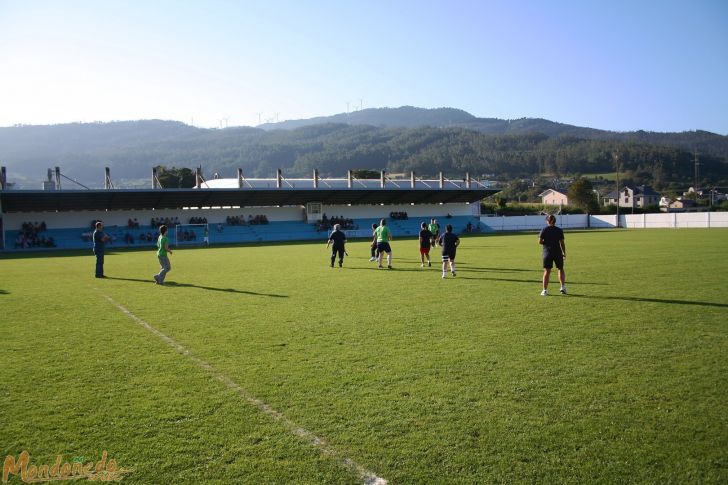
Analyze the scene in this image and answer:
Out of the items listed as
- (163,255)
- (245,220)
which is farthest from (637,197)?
(163,255)

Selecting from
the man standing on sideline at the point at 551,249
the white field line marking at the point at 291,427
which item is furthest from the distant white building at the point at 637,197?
the white field line marking at the point at 291,427

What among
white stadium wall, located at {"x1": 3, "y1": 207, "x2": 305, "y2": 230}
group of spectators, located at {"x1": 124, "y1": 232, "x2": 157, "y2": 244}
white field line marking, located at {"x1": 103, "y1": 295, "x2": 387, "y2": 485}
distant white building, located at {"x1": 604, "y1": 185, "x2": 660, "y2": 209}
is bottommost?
white field line marking, located at {"x1": 103, "y1": 295, "x2": 387, "y2": 485}

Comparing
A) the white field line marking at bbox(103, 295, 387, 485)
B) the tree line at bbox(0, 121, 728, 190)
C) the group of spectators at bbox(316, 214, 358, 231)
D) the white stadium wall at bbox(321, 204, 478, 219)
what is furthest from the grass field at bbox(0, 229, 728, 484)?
the tree line at bbox(0, 121, 728, 190)

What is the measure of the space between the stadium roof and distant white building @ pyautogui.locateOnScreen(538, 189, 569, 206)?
52227 millimetres

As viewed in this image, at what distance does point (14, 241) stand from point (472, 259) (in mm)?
38266

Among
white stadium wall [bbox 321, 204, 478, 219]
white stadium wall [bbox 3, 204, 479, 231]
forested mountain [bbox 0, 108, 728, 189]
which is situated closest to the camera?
white stadium wall [bbox 3, 204, 479, 231]

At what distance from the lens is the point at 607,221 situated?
2596 inches

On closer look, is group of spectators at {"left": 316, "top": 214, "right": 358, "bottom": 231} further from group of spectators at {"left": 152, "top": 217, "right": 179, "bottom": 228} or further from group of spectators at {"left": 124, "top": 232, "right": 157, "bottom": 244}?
group of spectators at {"left": 124, "top": 232, "right": 157, "bottom": 244}

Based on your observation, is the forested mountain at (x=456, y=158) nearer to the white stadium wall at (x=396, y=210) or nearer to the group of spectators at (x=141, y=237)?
the white stadium wall at (x=396, y=210)

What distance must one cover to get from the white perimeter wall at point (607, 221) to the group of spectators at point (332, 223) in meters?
17.0

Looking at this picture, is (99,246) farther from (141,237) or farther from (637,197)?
(637,197)

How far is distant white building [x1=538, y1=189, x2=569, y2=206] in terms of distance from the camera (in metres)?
112

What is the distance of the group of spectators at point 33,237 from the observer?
140 feet

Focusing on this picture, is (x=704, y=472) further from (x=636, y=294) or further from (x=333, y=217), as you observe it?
(x=333, y=217)
